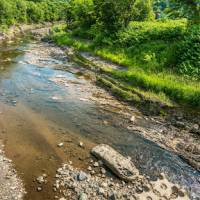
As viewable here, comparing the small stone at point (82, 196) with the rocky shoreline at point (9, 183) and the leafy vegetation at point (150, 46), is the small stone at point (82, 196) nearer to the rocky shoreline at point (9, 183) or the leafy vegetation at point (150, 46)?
the rocky shoreline at point (9, 183)

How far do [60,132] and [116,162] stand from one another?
12.2 ft

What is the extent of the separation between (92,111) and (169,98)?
482 centimetres

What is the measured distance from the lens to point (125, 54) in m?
27.0

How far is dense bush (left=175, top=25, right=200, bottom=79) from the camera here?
19.7m

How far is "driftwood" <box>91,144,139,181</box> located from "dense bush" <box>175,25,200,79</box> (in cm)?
1070

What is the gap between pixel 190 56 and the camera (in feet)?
68.8

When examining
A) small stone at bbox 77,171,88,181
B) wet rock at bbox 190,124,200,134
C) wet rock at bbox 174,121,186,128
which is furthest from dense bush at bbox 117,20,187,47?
small stone at bbox 77,171,88,181

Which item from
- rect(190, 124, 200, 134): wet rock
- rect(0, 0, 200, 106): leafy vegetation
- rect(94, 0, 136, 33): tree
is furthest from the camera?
rect(94, 0, 136, 33): tree

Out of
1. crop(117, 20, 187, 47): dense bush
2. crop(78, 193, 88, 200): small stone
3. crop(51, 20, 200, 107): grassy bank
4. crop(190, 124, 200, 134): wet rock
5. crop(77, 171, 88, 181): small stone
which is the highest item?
crop(117, 20, 187, 47): dense bush

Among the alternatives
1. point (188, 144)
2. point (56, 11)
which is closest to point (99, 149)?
point (188, 144)

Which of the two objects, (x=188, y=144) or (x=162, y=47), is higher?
(x=162, y=47)

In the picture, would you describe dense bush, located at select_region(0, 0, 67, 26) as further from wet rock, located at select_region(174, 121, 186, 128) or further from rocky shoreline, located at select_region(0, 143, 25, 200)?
rocky shoreline, located at select_region(0, 143, 25, 200)

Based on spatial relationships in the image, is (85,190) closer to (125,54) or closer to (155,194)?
(155,194)

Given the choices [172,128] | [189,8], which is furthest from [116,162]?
[189,8]
